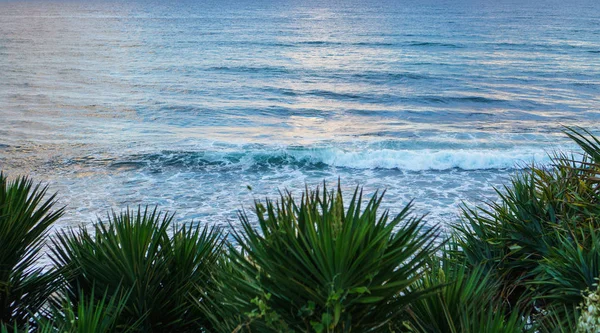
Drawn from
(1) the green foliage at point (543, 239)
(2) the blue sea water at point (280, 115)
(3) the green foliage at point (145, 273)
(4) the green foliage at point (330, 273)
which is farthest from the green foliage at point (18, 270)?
(1) the green foliage at point (543, 239)

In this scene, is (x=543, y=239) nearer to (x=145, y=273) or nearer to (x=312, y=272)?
(x=312, y=272)

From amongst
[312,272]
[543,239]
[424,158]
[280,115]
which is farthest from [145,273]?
[280,115]

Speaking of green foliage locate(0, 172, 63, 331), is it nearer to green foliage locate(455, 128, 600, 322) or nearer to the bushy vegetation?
the bushy vegetation

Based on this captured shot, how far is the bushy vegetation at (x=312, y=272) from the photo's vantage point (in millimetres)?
2688

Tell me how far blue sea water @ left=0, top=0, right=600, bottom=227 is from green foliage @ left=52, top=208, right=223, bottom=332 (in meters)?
1.30

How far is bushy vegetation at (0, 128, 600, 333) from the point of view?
2.69 metres

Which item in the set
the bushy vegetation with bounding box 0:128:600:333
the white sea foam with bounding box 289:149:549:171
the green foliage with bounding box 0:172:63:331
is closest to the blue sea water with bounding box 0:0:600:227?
the white sea foam with bounding box 289:149:549:171

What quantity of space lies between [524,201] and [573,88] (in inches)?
1015

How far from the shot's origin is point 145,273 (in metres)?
3.86

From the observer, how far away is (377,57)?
39.2 metres

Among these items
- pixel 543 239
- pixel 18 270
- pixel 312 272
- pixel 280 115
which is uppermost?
pixel 280 115

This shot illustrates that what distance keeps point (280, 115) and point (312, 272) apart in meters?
20.8

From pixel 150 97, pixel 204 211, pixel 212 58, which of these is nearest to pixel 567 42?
pixel 212 58

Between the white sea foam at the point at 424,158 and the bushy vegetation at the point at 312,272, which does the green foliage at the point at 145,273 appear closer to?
the bushy vegetation at the point at 312,272
